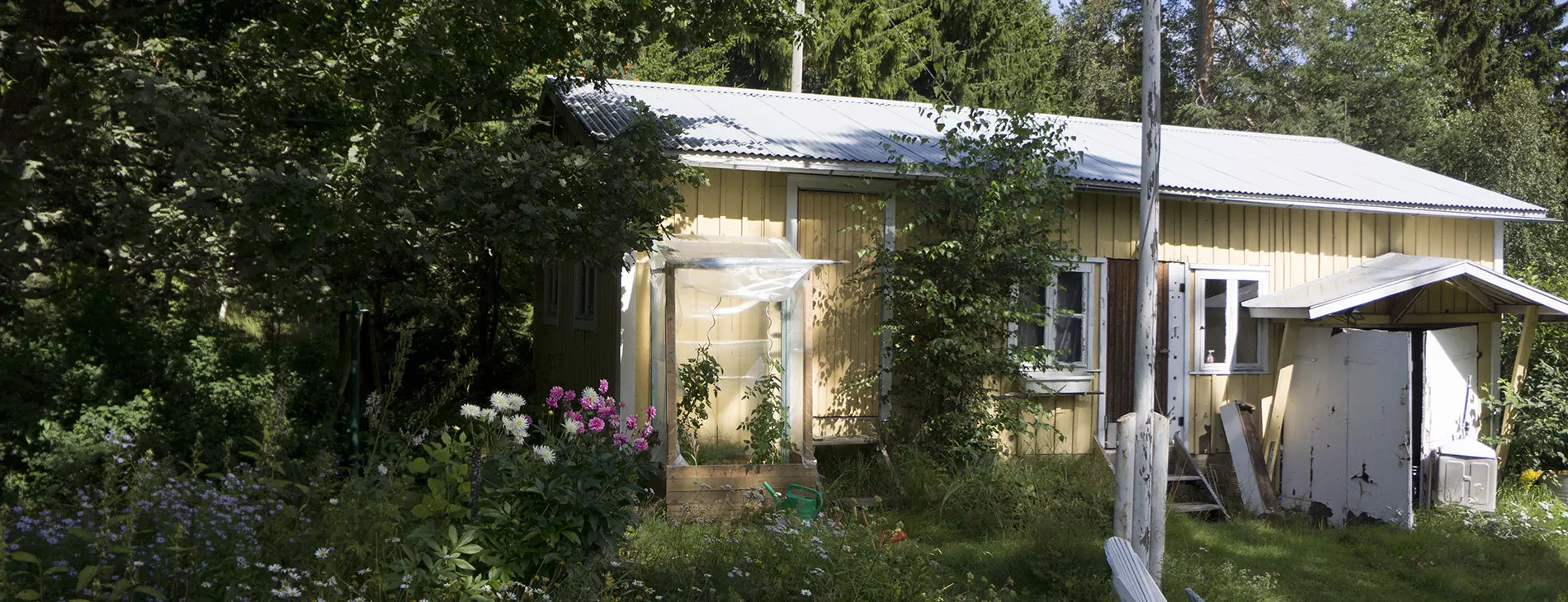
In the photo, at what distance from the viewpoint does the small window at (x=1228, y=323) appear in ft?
33.1

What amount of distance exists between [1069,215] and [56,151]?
23.9 feet

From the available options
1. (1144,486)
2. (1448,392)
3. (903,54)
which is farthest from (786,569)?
(903,54)

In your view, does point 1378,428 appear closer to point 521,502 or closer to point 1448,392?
point 1448,392

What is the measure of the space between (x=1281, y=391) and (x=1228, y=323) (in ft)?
2.97

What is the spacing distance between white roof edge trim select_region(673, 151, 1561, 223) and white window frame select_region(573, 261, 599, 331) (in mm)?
1938

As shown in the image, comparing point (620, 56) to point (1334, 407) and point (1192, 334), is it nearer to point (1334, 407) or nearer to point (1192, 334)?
point (1192, 334)

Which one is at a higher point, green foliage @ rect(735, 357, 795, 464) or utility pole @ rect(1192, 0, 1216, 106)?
utility pole @ rect(1192, 0, 1216, 106)

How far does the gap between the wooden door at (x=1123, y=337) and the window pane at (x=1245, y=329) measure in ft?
2.93

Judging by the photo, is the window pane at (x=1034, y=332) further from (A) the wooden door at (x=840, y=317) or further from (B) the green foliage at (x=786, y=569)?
(B) the green foliage at (x=786, y=569)

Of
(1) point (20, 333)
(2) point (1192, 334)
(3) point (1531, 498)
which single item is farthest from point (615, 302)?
(3) point (1531, 498)

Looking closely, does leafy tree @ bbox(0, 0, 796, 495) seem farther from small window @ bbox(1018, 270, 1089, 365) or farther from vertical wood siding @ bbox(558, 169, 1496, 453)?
small window @ bbox(1018, 270, 1089, 365)

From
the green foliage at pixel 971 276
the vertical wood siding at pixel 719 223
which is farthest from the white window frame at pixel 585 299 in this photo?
the green foliage at pixel 971 276

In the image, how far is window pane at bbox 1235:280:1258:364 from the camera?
1029cm

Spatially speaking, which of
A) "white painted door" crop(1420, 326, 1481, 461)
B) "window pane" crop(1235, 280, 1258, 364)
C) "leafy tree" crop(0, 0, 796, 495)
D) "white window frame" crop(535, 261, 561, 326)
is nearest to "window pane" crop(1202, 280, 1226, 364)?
"window pane" crop(1235, 280, 1258, 364)
